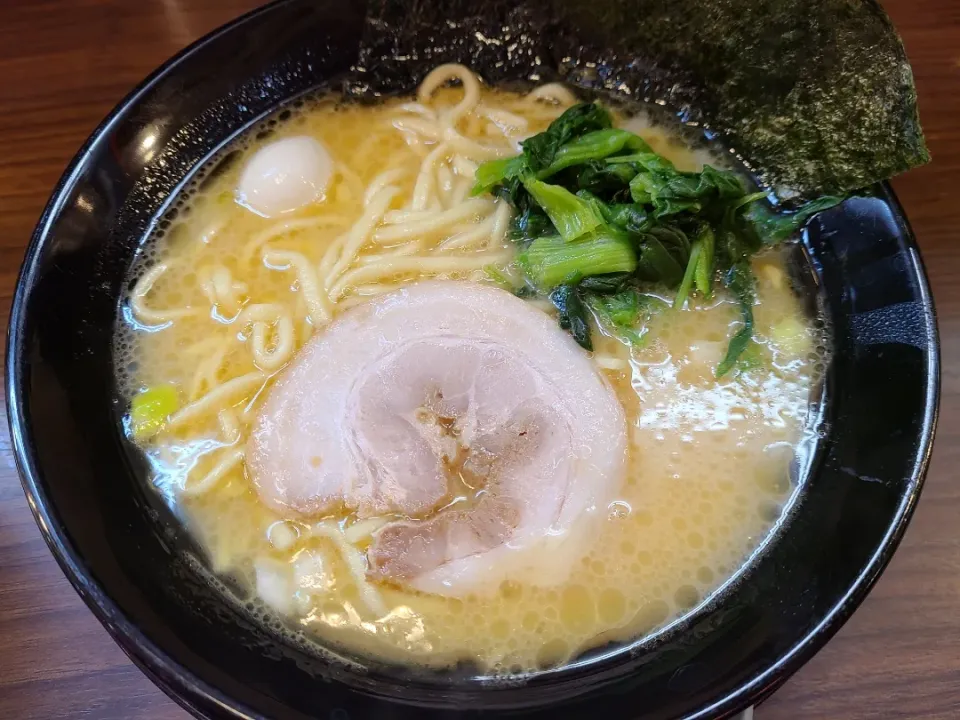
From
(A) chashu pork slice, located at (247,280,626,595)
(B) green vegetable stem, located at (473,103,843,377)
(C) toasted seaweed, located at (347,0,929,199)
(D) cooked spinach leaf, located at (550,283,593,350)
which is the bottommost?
(A) chashu pork slice, located at (247,280,626,595)

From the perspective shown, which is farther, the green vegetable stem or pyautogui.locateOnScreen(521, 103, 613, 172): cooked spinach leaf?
pyautogui.locateOnScreen(521, 103, 613, 172): cooked spinach leaf

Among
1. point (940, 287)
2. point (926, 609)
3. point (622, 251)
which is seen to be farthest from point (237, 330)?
point (940, 287)

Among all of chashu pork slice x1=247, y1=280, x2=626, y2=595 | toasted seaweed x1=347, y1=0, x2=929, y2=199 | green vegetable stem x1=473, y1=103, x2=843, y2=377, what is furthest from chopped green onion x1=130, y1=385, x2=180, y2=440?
toasted seaweed x1=347, y1=0, x2=929, y2=199

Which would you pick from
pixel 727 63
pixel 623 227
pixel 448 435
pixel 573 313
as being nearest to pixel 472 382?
pixel 448 435

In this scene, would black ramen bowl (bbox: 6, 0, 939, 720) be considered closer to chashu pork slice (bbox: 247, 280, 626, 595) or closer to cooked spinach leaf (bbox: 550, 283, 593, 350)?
chashu pork slice (bbox: 247, 280, 626, 595)

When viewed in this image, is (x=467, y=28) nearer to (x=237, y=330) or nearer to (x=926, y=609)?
(x=237, y=330)

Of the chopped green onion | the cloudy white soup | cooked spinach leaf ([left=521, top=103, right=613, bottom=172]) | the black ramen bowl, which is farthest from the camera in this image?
cooked spinach leaf ([left=521, top=103, right=613, bottom=172])

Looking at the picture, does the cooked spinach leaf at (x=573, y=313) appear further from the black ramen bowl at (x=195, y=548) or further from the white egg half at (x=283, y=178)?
the white egg half at (x=283, y=178)

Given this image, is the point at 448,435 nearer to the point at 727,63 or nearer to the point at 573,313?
the point at 573,313
